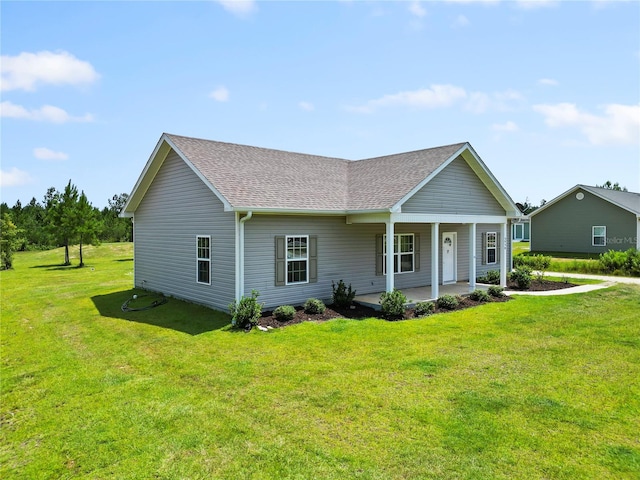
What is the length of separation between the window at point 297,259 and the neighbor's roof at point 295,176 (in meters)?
1.20

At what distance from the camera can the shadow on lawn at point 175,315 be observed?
439 inches

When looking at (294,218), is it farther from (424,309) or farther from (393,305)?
(424,309)

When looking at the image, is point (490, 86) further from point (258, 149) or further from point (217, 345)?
point (217, 345)

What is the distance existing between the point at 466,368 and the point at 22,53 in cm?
1449

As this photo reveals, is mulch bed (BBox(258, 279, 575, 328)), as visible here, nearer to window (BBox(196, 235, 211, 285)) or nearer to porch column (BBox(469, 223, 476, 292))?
porch column (BBox(469, 223, 476, 292))

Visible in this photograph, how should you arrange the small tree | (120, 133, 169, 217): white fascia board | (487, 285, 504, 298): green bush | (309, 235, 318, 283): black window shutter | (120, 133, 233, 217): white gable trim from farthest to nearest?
the small tree
(487, 285, 504, 298): green bush
(120, 133, 169, 217): white fascia board
(309, 235, 318, 283): black window shutter
(120, 133, 233, 217): white gable trim

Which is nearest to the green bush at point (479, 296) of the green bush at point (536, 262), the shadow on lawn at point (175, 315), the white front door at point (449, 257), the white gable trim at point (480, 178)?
the white front door at point (449, 257)

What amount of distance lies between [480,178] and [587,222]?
20.2 m

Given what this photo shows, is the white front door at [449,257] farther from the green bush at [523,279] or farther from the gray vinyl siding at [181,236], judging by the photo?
the gray vinyl siding at [181,236]

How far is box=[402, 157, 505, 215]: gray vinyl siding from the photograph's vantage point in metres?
13.8

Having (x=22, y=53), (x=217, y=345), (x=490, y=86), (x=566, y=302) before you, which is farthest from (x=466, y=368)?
(x=22, y=53)

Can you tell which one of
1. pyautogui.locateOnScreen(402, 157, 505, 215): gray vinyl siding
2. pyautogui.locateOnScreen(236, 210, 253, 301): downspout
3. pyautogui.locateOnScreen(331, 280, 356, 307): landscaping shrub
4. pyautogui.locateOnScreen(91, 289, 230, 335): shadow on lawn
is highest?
pyautogui.locateOnScreen(402, 157, 505, 215): gray vinyl siding

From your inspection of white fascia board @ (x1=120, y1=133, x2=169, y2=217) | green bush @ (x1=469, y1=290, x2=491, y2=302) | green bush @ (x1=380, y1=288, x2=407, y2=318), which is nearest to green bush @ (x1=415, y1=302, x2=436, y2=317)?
green bush @ (x1=380, y1=288, x2=407, y2=318)

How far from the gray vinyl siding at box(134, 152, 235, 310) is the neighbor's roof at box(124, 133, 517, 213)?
2.27 feet
